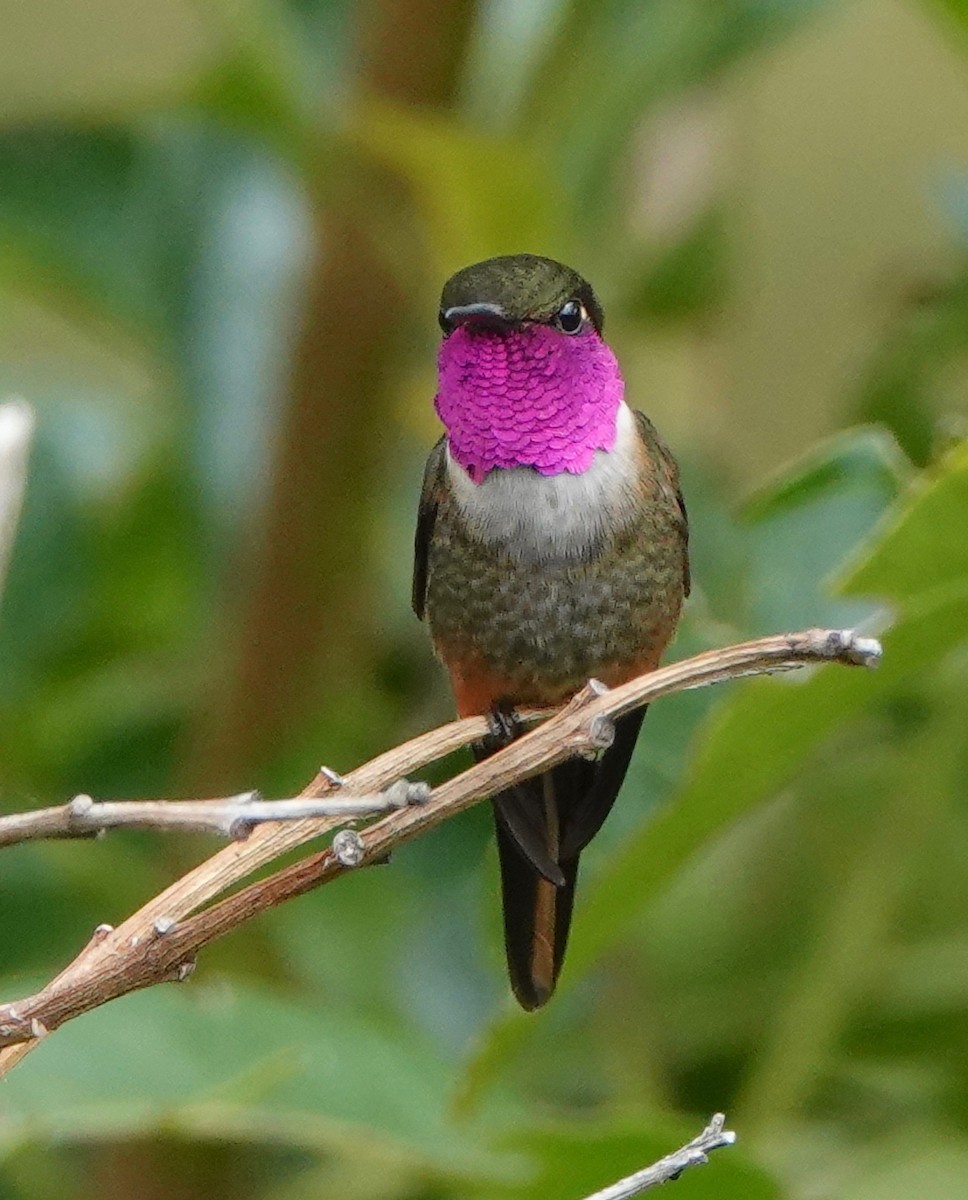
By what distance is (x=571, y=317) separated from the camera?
67 centimetres

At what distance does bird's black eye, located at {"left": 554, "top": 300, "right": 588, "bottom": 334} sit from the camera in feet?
2.16

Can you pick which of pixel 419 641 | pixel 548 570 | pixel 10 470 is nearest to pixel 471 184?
pixel 548 570

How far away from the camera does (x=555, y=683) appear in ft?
2.68

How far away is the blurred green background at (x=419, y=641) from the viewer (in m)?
0.93

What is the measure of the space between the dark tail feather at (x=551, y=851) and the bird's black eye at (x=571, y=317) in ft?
0.64

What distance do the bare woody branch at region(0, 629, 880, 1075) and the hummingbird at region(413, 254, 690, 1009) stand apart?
222mm

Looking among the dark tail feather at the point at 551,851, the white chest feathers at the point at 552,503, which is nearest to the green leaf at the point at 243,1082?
the dark tail feather at the point at 551,851

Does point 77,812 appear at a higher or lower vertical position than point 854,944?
lower

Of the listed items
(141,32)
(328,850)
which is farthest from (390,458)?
(141,32)

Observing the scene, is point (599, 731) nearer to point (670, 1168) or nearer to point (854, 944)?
point (670, 1168)

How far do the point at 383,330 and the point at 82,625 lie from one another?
49 centimetres

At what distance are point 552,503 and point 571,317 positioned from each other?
0.11 meters

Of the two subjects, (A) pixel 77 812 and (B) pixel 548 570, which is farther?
(B) pixel 548 570

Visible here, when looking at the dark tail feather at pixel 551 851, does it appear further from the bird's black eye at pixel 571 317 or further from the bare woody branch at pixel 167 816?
the bare woody branch at pixel 167 816
